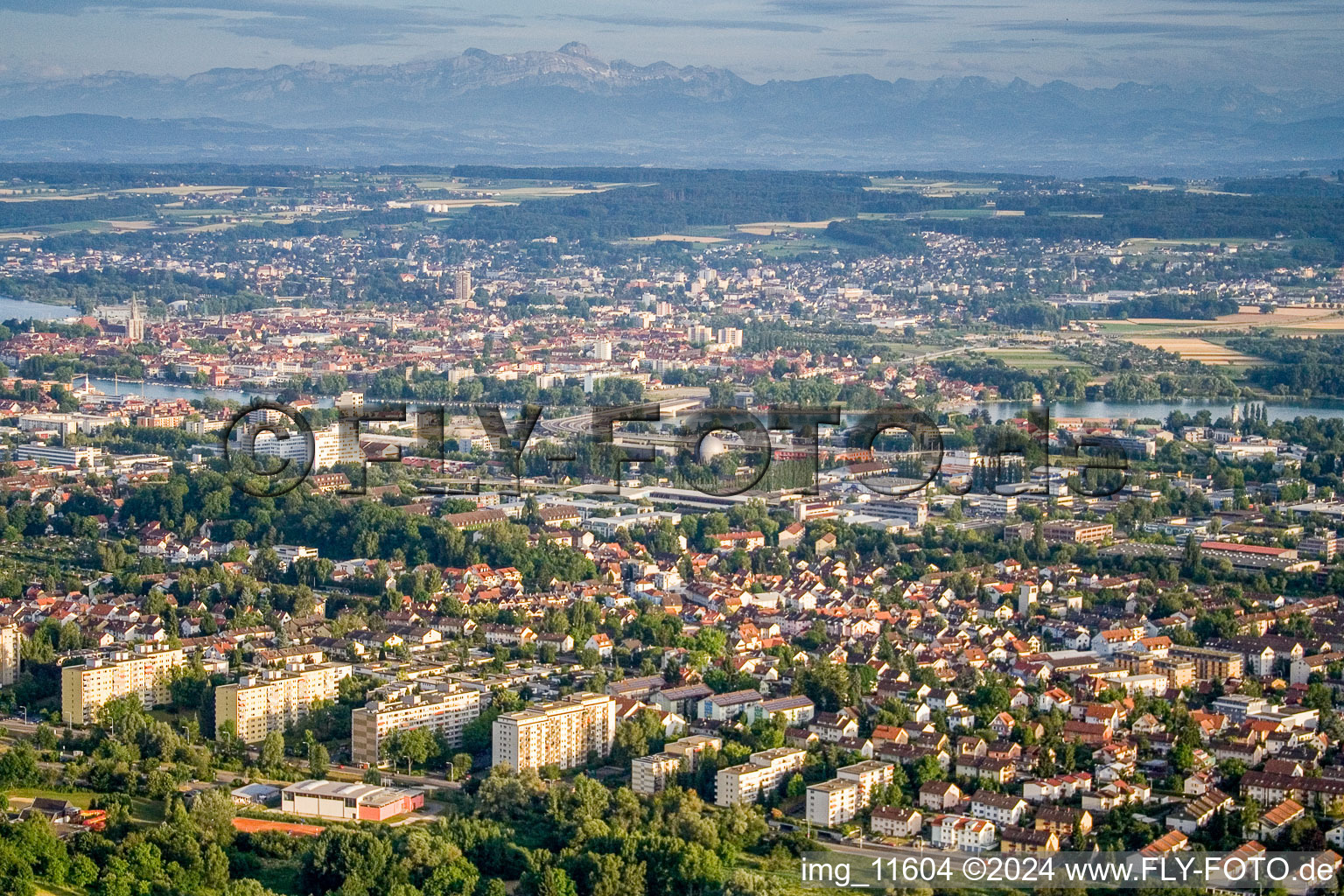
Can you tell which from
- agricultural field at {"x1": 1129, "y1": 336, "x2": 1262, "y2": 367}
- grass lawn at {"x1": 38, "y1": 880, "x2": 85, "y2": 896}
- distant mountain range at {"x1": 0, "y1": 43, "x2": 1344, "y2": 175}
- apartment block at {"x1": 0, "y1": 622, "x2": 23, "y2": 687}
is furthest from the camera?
distant mountain range at {"x1": 0, "y1": 43, "x2": 1344, "y2": 175}

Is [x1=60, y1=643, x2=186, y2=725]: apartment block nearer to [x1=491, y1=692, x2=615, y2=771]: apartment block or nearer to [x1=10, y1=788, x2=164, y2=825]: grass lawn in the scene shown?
[x1=10, y1=788, x2=164, y2=825]: grass lawn

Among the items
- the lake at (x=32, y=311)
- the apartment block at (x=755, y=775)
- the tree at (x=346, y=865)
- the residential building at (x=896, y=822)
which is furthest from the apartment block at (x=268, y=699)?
the lake at (x=32, y=311)

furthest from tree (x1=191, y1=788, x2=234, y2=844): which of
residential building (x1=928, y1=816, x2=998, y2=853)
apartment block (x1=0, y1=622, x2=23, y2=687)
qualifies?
apartment block (x1=0, y1=622, x2=23, y2=687)

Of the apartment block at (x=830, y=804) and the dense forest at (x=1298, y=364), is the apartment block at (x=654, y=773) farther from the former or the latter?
the dense forest at (x=1298, y=364)

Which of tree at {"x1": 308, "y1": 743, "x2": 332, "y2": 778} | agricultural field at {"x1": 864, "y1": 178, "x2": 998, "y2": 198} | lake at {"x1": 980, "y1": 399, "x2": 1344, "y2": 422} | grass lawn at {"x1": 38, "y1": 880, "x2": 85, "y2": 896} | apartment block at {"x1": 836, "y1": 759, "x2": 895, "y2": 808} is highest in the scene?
agricultural field at {"x1": 864, "y1": 178, "x2": 998, "y2": 198}

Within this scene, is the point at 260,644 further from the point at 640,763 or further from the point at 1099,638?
the point at 1099,638

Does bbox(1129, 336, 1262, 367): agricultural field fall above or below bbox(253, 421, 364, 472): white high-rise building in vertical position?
below
